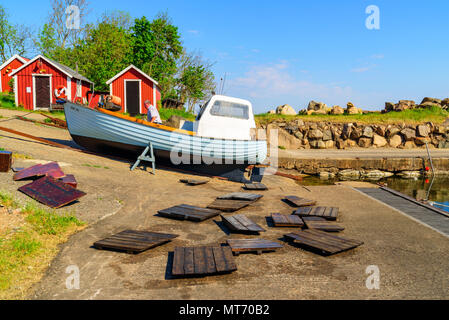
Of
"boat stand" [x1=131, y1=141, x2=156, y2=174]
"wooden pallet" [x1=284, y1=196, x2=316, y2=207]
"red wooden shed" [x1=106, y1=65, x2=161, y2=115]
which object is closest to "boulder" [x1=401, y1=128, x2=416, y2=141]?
"red wooden shed" [x1=106, y1=65, x2=161, y2=115]

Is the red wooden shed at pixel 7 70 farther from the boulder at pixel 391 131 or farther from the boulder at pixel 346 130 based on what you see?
the boulder at pixel 391 131

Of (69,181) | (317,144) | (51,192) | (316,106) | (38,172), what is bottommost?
(51,192)

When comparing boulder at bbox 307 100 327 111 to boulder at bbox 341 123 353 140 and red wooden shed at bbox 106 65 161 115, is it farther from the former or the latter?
red wooden shed at bbox 106 65 161 115

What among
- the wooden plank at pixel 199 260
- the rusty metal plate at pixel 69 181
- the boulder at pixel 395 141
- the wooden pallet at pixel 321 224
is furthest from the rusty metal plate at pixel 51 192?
the boulder at pixel 395 141

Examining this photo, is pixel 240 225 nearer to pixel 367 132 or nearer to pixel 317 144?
pixel 317 144

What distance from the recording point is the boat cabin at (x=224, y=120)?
36.7ft

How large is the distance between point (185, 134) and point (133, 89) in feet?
57.8

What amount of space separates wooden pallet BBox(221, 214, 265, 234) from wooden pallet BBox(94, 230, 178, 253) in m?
1.10

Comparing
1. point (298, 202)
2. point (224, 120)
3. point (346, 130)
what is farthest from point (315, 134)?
point (298, 202)

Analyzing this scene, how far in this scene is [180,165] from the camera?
12.1m

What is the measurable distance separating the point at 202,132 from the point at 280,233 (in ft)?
20.9

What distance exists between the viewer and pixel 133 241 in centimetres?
457

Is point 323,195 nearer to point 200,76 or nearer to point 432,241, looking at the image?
point 432,241
